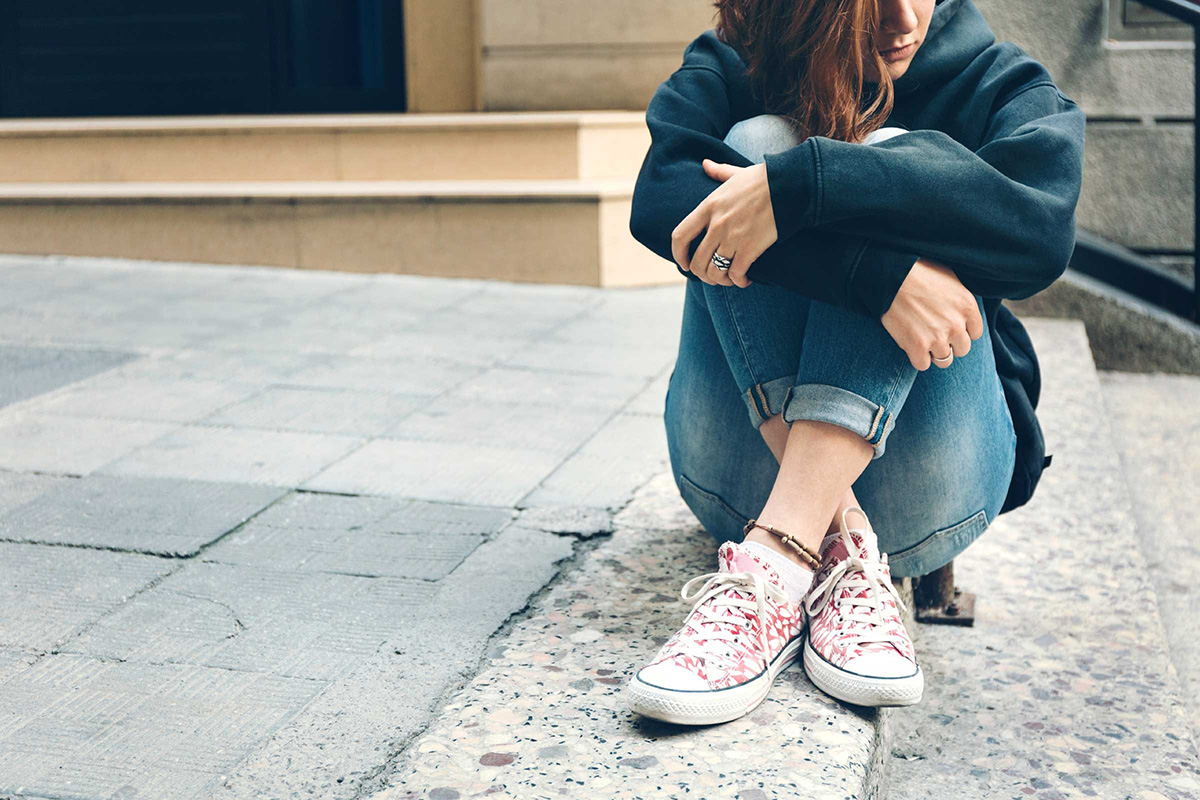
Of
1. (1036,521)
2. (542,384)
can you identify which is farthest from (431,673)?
(542,384)

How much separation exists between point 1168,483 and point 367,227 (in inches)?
145

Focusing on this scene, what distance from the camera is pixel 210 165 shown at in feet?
20.6

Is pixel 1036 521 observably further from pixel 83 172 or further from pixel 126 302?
pixel 83 172

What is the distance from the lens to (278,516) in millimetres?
2314

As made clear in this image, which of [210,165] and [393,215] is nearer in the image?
[393,215]

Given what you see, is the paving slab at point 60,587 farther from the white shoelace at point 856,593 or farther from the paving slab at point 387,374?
the paving slab at point 387,374

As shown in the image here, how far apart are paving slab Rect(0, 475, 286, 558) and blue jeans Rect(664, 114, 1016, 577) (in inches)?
39.0

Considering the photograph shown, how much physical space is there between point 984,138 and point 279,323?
127 inches

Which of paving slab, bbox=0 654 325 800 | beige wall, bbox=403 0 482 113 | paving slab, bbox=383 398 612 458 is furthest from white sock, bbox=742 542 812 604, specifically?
beige wall, bbox=403 0 482 113

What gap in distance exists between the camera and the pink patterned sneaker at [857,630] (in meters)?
1.49

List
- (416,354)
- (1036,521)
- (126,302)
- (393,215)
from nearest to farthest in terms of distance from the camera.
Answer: (1036,521) < (416,354) < (126,302) < (393,215)

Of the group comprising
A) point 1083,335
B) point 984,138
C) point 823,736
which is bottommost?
point 1083,335

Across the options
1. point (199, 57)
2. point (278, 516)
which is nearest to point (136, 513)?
point (278, 516)

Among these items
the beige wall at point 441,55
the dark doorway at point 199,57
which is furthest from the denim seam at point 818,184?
the dark doorway at point 199,57
